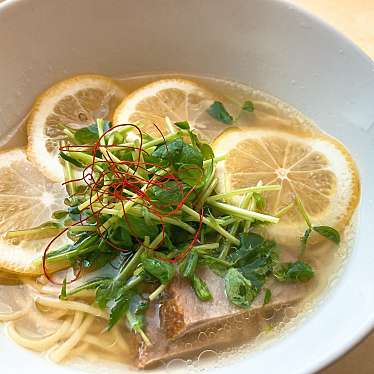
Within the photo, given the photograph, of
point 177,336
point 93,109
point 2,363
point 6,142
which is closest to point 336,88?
point 93,109

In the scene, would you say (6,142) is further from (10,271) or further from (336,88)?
(336,88)

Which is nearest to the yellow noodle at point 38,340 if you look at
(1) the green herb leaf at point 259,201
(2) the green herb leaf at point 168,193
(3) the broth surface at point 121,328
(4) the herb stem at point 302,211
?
(3) the broth surface at point 121,328

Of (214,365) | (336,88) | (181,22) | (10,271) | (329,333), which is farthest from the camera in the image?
(181,22)

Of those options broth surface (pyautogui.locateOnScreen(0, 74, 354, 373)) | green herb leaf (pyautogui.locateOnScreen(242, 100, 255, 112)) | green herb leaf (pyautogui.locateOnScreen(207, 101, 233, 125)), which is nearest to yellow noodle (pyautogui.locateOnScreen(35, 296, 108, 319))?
broth surface (pyautogui.locateOnScreen(0, 74, 354, 373))

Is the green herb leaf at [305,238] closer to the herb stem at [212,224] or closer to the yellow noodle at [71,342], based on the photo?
the herb stem at [212,224]

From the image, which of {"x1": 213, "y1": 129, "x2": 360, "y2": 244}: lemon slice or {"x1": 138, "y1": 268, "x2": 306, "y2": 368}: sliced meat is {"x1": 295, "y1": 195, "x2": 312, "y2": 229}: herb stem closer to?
{"x1": 213, "y1": 129, "x2": 360, "y2": 244}: lemon slice
